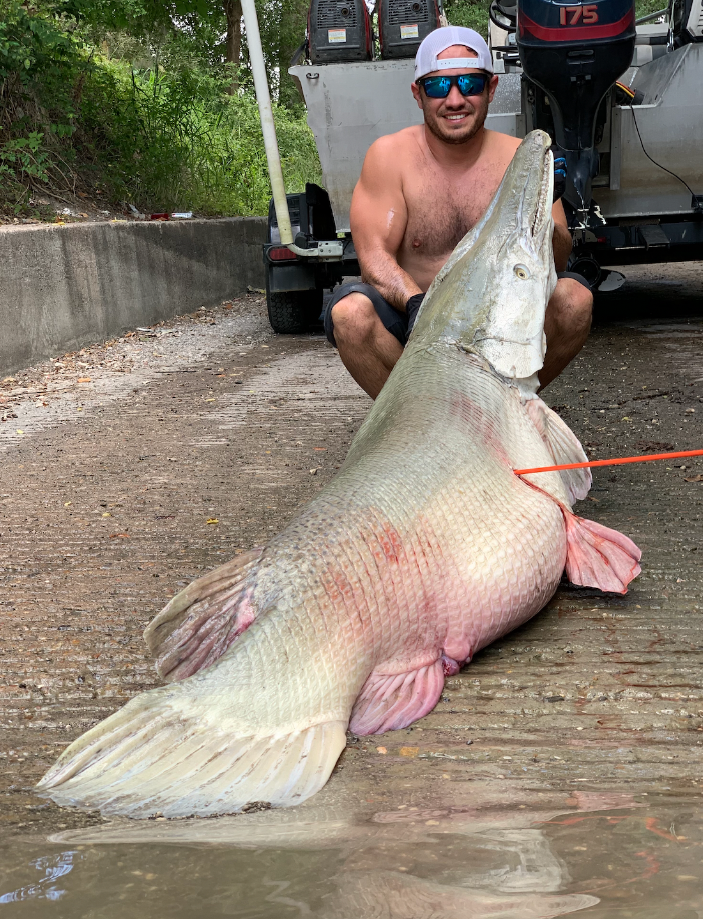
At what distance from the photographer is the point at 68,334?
6949 mm

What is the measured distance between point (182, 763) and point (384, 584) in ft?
1.77

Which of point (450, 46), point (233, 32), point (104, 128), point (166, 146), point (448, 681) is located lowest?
point (448, 681)

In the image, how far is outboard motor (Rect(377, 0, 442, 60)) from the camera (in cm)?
659

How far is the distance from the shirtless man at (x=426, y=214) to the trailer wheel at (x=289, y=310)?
4.03 metres

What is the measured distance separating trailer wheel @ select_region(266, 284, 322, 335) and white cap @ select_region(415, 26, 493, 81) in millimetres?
4269

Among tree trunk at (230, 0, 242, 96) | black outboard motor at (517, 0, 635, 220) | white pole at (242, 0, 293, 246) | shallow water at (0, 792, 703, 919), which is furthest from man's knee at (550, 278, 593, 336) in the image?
tree trunk at (230, 0, 242, 96)

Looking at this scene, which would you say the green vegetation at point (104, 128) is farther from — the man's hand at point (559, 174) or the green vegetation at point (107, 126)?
the man's hand at point (559, 174)

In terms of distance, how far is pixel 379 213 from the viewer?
3.81m

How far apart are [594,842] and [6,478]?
10.2 feet

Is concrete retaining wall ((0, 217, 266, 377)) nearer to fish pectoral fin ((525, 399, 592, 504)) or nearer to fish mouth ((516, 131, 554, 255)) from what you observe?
fish mouth ((516, 131, 554, 255))

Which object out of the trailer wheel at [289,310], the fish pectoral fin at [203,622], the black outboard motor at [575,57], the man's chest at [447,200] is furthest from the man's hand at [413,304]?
the trailer wheel at [289,310]

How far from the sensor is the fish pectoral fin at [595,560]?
7.48 ft

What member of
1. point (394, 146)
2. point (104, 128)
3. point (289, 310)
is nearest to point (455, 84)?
point (394, 146)

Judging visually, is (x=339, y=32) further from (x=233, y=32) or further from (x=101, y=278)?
(x=233, y=32)
